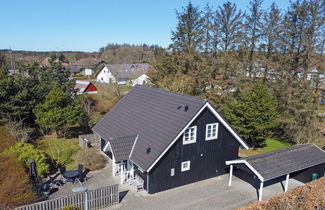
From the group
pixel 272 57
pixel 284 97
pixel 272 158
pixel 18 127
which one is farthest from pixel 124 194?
pixel 272 57

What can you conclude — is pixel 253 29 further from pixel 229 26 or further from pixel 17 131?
pixel 17 131

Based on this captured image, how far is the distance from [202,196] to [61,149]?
540 inches

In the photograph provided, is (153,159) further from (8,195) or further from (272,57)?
(272,57)

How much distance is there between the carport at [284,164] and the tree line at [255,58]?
702 centimetres

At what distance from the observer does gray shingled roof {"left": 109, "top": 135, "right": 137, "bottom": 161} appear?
1669 cm

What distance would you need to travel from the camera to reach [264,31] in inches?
1215

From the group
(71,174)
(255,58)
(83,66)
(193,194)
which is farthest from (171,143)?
(83,66)

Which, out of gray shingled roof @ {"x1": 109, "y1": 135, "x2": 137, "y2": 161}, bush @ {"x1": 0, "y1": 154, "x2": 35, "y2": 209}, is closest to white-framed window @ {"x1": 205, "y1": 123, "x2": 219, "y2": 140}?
gray shingled roof @ {"x1": 109, "y1": 135, "x2": 137, "y2": 161}

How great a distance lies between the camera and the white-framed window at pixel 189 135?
55.1 feet

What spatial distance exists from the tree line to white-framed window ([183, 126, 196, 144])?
9.15 metres

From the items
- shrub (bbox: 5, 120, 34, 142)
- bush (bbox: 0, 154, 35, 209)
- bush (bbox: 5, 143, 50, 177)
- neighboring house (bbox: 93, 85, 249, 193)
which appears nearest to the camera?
bush (bbox: 0, 154, 35, 209)

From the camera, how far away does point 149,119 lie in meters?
18.7

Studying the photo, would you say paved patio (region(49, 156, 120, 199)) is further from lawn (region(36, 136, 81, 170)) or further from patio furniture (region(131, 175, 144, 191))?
lawn (region(36, 136, 81, 170))

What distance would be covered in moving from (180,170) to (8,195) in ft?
32.7
